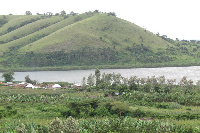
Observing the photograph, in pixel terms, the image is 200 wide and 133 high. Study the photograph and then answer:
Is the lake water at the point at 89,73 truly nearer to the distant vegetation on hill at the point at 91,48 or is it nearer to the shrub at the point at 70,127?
the distant vegetation on hill at the point at 91,48

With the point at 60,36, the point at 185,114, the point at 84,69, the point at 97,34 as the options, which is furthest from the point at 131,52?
the point at 185,114

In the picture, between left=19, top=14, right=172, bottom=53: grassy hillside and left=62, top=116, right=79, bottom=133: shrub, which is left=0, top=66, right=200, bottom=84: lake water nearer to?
left=19, top=14, right=172, bottom=53: grassy hillside

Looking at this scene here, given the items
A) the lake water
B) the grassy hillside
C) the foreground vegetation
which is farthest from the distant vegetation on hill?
the foreground vegetation

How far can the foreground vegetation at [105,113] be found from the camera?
77.0 ft

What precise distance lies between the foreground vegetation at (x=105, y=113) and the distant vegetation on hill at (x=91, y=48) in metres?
52.5

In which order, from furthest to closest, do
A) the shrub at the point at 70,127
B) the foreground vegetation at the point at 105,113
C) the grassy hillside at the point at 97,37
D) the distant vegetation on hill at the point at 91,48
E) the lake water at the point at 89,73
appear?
the grassy hillside at the point at 97,37, the distant vegetation on hill at the point at 91,48, the lake water at the point at 89,73, the foreground vegetation at the point at 105,113, the shrub at the point at 70,127

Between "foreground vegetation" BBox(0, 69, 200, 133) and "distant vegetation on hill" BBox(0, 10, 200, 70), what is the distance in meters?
52.5

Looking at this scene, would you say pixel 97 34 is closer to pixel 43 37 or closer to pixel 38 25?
pixel 43 37

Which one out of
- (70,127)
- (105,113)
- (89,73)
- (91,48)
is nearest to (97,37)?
(91,48)

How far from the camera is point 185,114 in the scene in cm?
3103

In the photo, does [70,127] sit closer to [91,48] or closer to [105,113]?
[105,113]

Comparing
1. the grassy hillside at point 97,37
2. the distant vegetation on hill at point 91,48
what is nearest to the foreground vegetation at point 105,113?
the distant vegetation on hill at point 91,48

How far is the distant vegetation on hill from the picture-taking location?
106 m

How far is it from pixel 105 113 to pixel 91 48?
8336cm
